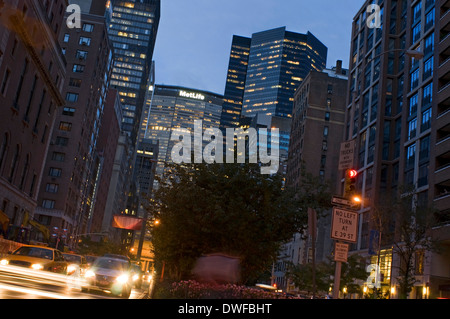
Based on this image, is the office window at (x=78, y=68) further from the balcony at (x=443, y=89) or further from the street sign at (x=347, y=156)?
the street sign at (x=347, y=156)

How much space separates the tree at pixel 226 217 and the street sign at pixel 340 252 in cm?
751

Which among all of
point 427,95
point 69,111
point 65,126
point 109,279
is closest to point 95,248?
point 65,126

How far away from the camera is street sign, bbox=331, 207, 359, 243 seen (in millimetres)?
12664

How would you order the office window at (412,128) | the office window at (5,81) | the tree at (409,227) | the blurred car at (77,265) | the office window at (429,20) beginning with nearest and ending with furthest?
the blurred car at (77,265) → the office window at (5,81) → the tree at (409,227) → the office window at (429,20) → the office window at (412,128)

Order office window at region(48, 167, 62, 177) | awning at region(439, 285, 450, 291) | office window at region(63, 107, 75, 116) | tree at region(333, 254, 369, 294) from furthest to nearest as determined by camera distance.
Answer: office window at region(63, 107, 75, 116), office window at region(48, 167, 62, 177), tree at region(333, 254, 369, 294), awning at region(439, 285, 450, 291)

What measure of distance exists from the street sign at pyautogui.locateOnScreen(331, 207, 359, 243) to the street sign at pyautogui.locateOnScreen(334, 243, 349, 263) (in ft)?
1.06

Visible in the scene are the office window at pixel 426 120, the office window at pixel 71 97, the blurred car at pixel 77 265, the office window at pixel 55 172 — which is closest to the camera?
the blurred car at pixel 77 265

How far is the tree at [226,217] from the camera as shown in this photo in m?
20.8

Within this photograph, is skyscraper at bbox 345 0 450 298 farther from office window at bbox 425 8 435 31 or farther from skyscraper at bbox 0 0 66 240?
skyscraper at bbox 0 0 66 240

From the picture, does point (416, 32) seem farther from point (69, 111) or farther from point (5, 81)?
point (69, 111)

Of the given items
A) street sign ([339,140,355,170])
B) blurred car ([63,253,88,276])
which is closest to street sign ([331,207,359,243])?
street sign ([339,140,355,170])

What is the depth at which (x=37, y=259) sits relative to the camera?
72.0ft

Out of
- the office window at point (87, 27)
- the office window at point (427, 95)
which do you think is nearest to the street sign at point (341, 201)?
the office window at point (427, 95)
